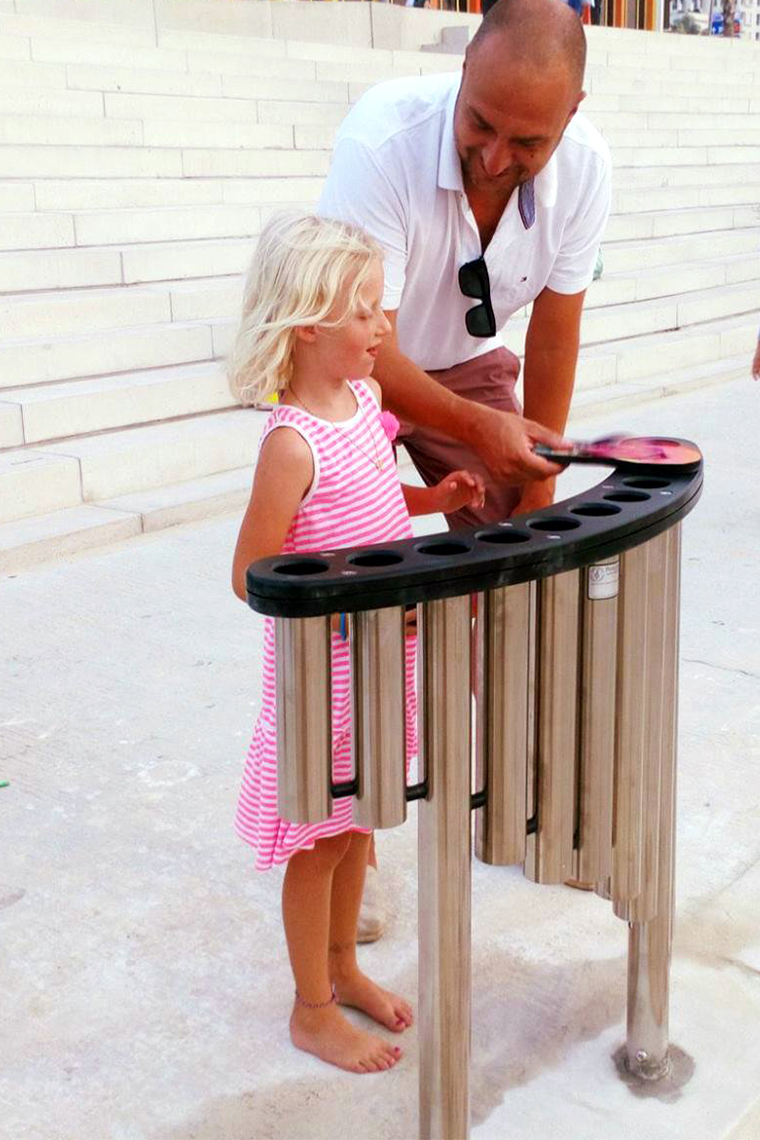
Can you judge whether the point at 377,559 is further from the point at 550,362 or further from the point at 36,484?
the point at 36,484

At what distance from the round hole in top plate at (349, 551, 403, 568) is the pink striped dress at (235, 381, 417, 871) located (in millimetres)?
333

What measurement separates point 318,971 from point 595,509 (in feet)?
2.95

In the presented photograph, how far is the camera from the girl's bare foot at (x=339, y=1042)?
2.16m

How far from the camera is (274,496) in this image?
78.5 inches

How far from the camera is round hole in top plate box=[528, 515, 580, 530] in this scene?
A: 179cm

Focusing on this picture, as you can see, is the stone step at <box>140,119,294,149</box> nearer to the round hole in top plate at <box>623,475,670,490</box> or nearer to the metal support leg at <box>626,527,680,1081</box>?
the round hole in top plate at <box>623,475,670,490</box>

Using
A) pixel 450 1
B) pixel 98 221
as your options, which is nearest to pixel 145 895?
pixel 98 221

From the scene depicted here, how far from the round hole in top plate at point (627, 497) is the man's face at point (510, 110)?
27.3 inches

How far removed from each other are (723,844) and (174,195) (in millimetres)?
5955

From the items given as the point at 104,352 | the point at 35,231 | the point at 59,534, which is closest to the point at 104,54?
the point at 35,231

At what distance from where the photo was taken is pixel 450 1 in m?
19.0

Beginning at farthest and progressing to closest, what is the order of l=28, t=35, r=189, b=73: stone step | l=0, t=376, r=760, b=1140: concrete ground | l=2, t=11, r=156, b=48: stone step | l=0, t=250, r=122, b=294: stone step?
1. l=2, t=11, r=156, b=48: stone step
2. l=28, t=35, r=189, b=73: stone step
3. l=0, t=250, r=122, b=294: stone step
4. l=0, t=376, r=760, b=1140: concrete ground

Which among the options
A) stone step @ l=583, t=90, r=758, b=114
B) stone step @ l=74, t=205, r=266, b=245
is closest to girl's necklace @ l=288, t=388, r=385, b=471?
stone step @ l=74, t=205, r=266, b=245

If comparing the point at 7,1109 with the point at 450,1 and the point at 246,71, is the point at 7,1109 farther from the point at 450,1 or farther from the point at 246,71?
the point at 450,1
